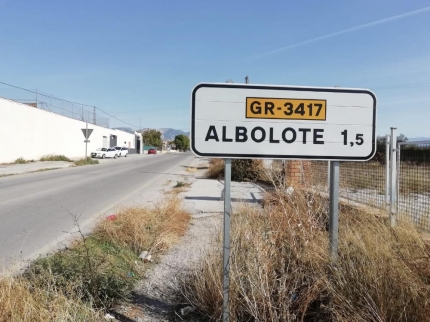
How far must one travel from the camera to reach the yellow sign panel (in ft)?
9.04

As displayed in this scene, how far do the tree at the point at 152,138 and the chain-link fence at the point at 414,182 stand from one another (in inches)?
4794

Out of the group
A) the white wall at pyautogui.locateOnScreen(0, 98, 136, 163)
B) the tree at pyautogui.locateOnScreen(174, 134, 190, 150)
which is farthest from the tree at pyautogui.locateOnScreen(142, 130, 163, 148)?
the white wall at pyautogui.locateOnScreen(0, 98, 136, 163)

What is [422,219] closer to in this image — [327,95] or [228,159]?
[327,95]

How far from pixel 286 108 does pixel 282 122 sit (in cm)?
11

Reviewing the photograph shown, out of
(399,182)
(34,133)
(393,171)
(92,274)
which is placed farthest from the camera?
(34,133)

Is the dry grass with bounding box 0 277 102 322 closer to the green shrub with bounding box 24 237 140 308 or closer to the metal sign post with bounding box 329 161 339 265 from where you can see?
the green shrub with bounding box 24 237 140 308

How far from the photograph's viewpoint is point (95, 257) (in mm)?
4277

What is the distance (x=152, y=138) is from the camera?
126875 millimetres

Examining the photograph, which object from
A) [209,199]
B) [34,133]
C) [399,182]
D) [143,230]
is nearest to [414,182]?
[399,182]

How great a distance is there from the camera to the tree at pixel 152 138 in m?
126

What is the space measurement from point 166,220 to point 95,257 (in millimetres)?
2402

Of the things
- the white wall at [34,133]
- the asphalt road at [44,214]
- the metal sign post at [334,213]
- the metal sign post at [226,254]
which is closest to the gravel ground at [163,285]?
the metal sign post at [226,254]

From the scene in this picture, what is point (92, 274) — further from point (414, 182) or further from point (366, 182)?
point (366, 182)

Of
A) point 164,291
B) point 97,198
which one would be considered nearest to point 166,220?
point 164,291
